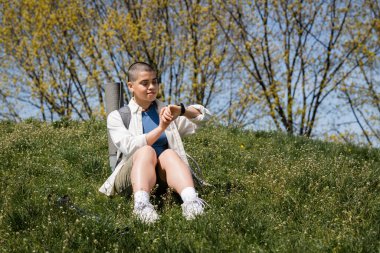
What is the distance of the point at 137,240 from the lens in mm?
3777

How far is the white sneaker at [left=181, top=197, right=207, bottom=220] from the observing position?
4.34 metres

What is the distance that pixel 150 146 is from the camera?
491cm

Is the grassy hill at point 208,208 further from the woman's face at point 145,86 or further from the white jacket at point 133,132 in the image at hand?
the woman's face at point 145,86

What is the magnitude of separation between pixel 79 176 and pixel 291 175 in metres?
2.68

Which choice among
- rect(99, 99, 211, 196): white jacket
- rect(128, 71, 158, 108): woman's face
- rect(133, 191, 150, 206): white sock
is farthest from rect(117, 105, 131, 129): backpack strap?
rect(133, 191, 150, 206): white sock

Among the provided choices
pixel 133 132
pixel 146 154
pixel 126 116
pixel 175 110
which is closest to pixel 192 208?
pixel 146 154

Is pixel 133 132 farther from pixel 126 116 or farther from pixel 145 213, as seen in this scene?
pixel 145 213

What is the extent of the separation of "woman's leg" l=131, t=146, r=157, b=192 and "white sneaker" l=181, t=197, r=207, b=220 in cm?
43

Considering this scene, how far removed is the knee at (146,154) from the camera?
4.74m

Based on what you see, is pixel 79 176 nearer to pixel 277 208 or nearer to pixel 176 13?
pixel 277 208

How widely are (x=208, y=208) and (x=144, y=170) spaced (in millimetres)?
745

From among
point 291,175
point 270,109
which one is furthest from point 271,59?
point 291,175

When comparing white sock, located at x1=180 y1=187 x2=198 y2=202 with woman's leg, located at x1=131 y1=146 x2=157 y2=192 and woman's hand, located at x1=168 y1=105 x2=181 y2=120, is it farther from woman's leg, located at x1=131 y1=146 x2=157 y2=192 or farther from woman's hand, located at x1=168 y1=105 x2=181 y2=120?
woman's hand, located at x1=168 y1=105 x2=181 y2=120

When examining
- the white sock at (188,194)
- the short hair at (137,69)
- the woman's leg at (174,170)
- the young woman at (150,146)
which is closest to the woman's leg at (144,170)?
the young woman at (150,146)
